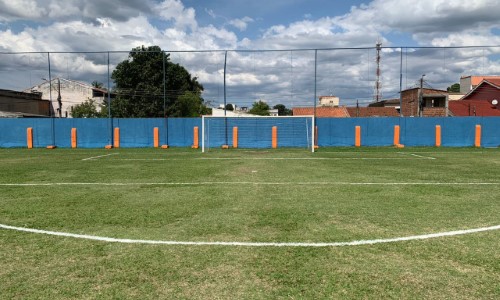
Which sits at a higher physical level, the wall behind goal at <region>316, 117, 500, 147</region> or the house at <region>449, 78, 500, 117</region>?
the house at <region>449, 78, 500, 117</region>

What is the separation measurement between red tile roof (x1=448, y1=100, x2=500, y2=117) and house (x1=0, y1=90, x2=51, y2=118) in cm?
4963

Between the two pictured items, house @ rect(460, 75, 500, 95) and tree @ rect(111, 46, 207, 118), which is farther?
house @ rect(460, 75, 500, 95)

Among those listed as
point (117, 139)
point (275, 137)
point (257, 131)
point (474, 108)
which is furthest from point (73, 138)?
point (474, 108)

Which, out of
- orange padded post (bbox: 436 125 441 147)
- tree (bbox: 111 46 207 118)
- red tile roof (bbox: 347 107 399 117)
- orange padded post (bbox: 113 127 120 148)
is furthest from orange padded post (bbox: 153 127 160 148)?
red tile roof (bbox: 347 107 399 117)

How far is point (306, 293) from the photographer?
3.40 m

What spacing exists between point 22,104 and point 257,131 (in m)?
38.1

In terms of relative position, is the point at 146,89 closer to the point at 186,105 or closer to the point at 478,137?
the point at 186,105

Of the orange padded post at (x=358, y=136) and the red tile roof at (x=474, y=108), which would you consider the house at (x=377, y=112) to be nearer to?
the red tile roof at (x=474, y=108)

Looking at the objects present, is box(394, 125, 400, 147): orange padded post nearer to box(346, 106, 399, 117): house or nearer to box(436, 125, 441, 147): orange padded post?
box(436, 125, 441, 147): orange padded post

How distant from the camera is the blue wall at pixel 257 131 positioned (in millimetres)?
23734

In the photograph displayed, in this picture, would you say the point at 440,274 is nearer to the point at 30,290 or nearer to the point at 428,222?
the point at 428,222

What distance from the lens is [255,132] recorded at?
24.4 metres

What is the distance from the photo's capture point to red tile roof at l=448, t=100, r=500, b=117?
148 feet

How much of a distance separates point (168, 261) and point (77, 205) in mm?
3675
